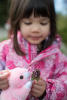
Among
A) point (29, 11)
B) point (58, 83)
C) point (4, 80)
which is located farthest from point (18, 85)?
point (29, 11)

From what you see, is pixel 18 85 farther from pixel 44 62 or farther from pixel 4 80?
pixel 44 62

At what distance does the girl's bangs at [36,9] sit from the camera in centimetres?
144

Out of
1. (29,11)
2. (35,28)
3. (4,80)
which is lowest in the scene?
(4,80)

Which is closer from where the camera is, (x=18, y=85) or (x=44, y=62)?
(x=18, y=85)

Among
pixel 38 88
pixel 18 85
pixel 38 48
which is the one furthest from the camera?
pixel 38 48

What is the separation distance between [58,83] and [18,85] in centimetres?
33

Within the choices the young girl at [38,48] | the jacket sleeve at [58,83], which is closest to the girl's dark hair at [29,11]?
the young girl at [38,48]

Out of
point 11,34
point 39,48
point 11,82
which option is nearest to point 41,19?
point 39,48

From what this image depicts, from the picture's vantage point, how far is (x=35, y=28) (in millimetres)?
1443

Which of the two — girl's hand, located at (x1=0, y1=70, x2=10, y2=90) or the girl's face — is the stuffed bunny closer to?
girl's hand, located at (x1=0, y1=70, x2=10, y2=90)

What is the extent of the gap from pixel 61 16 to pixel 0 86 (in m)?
5.04

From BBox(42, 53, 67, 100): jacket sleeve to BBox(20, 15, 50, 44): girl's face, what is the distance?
0.21 m

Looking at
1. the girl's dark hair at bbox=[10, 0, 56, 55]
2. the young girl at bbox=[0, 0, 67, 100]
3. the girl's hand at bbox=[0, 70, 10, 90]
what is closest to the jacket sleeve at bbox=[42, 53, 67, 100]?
the young girl at bbox=[0, 0, 67, 100]

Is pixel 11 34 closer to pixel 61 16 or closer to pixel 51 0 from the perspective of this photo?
pixel 51 0
